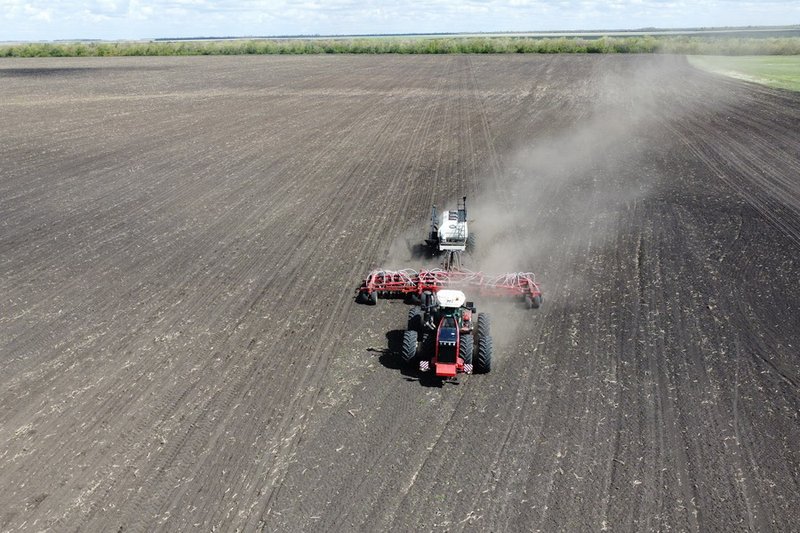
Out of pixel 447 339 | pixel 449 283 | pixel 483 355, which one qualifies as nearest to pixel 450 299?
pixel 447 339

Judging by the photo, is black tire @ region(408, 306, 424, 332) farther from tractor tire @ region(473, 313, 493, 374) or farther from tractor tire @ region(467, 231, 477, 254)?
tractor tire @ region(467, 231, 477, 254)

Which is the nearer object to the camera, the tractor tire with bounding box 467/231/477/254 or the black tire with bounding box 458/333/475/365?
the black tire with bounding box 458/333/475/365

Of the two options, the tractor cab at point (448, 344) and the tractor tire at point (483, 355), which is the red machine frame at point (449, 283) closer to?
the tractor cab at point (448, 344)

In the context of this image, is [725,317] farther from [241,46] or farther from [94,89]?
[241,46]

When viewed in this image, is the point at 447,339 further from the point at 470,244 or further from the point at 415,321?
the point at 470,244

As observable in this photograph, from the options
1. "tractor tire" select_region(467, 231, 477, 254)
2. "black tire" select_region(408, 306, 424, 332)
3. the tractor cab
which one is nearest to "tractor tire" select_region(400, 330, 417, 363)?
the tractor cab

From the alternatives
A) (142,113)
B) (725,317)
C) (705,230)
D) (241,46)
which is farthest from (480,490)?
(241,46)
